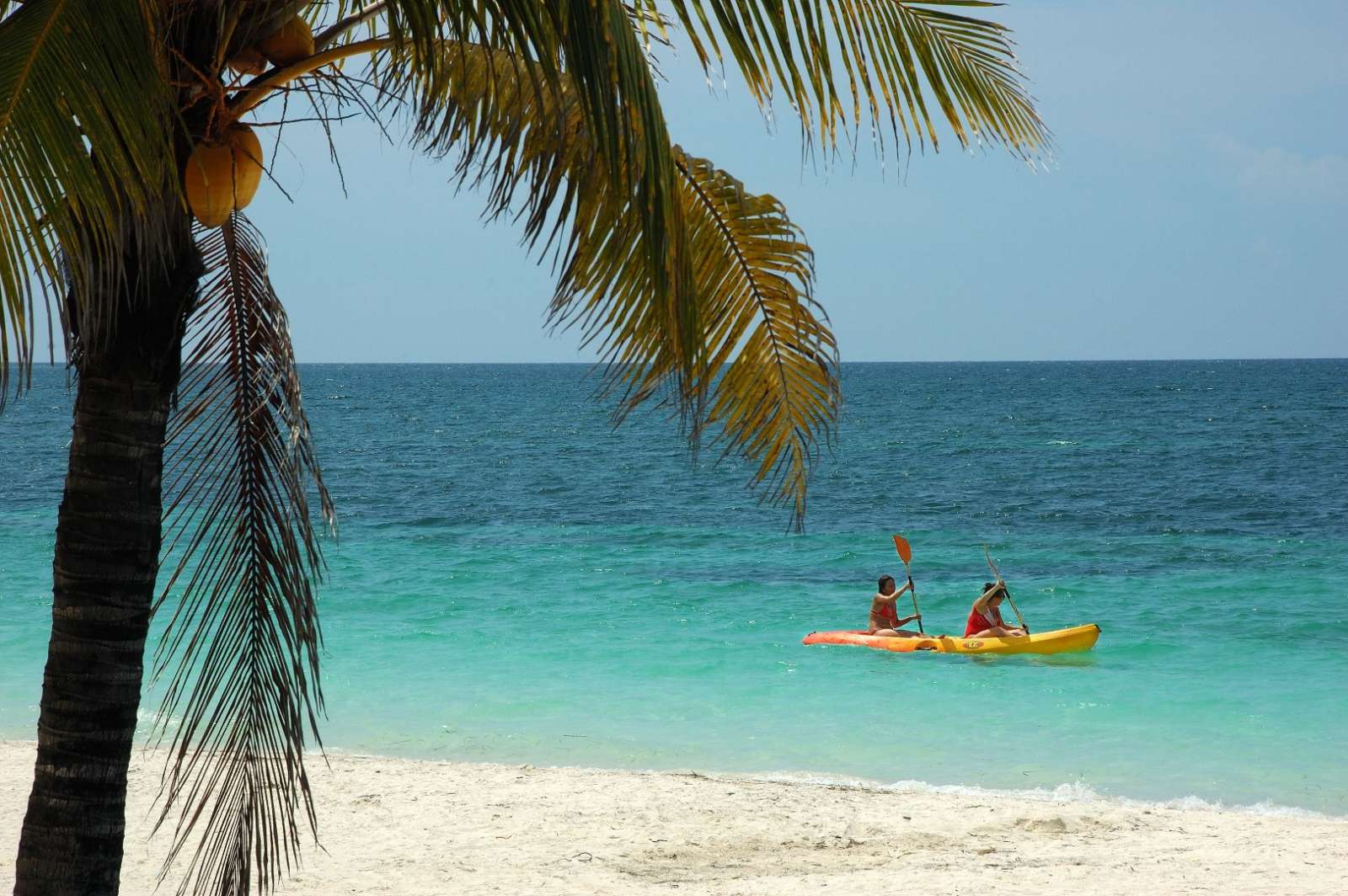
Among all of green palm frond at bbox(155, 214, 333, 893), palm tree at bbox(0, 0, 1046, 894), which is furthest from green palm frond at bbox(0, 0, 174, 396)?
green palm frond at bbox(155, 214, 333, 893)

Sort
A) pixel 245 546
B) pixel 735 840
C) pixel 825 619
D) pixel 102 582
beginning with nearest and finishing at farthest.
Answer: pixel 102 582, pixel 245 546, pixel 735 840, pixel 825 619

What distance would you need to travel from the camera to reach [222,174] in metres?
3.25

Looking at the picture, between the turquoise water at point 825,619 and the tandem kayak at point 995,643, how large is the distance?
0.18 metres

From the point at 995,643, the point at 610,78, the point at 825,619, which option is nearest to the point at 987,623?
the point at 995,643

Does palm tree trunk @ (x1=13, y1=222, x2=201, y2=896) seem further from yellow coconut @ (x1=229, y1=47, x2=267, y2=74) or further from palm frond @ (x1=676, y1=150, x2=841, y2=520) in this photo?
palm frond @ (x1=676, y1=150, x2=841, y2=520)

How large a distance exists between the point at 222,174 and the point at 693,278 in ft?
4.02

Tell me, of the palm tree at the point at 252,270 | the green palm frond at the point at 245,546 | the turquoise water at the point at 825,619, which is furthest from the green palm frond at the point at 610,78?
the green palm frond at the point at 245,546

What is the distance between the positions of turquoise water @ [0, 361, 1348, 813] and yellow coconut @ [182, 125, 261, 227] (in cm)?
123

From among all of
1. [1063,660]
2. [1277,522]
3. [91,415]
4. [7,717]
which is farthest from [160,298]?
[1277,522]

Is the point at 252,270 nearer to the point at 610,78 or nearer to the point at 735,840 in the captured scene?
the point at 610,78

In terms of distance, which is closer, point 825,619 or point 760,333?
point 760,333

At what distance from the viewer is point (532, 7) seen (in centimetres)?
238

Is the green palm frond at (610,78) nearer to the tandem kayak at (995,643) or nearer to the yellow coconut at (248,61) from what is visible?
the yellow coconut at (248,61)

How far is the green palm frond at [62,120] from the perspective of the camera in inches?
85.4
